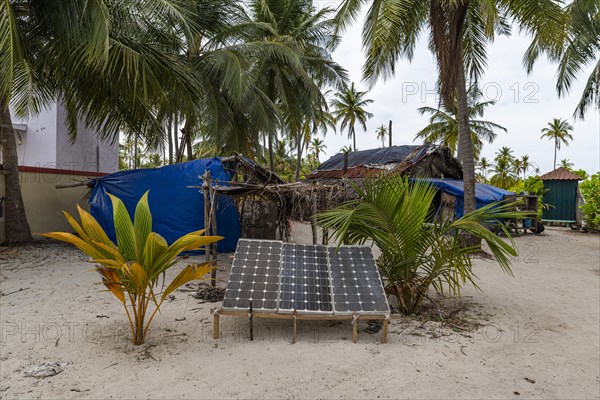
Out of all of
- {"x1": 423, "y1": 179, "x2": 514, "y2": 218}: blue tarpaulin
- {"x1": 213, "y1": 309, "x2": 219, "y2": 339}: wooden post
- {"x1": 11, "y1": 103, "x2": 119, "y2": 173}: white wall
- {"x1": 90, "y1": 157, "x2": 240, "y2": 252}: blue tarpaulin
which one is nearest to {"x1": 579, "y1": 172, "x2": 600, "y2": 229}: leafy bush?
{"x1": 423, "y1": 179, "x2": 514, "y2": 218}: blue tarpaulin

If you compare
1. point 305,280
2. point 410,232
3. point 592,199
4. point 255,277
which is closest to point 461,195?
point 592,199

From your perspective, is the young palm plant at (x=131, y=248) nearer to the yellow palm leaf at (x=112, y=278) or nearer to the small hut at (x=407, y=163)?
the yellow palm leaf at (x=112, y=278)

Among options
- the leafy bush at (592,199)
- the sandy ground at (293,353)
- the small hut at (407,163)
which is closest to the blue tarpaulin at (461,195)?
the small hut at (407,163)

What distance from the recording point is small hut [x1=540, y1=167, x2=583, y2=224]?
60.2 feet

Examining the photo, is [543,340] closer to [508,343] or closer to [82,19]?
[508,343]

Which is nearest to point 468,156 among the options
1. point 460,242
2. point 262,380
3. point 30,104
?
point 460,242

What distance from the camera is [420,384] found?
365 cm

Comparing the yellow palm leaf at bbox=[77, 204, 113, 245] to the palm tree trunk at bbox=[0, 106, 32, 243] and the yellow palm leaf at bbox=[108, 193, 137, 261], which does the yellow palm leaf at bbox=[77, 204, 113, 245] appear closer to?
the yellow palm leaf at bbox=[108, 193, 137, 261]

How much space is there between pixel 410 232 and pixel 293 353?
2.31m

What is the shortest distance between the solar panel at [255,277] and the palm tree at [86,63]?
12.0 feet

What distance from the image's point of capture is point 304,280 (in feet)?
17.7

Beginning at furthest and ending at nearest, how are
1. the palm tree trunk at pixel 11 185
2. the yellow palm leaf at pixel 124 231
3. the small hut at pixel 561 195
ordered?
the small hut at pixel 561 195
the palm tree trunk at pixel 11 185
the yellow palm leaf at pixel 124 231

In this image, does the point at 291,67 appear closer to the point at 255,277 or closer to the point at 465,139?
the point at 465,139

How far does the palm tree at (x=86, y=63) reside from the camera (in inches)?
240
